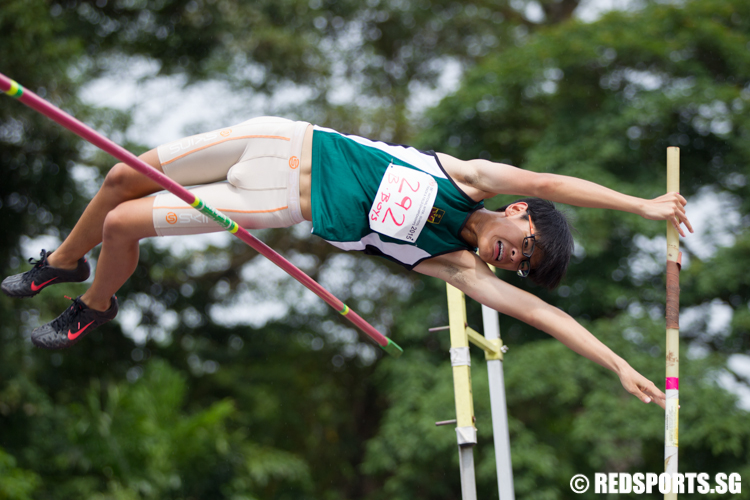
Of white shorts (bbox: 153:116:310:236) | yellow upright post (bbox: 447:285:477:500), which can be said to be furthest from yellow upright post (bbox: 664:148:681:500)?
white shorts (bbox: 153:116:310:236)

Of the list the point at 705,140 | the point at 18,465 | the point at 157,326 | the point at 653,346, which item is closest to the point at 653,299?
the point at 653,346

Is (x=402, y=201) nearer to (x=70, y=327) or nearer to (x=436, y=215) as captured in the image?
(x=436, y=215)

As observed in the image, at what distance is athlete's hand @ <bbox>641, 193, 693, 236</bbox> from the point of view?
219 cm

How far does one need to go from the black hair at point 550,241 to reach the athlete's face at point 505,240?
0.02 metres

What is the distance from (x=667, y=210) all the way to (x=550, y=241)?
40cm

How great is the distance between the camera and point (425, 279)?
8.70m

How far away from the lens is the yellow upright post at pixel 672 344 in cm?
239

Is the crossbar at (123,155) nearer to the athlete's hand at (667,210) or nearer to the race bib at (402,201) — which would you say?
the race bib at (402,201)

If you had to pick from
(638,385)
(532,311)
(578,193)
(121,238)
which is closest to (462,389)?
(532,311)

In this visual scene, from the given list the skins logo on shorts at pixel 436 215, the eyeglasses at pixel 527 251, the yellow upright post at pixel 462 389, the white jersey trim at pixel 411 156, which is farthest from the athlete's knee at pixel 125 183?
the yellow upright post at pixel 462 389

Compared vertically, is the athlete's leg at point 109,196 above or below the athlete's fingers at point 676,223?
above

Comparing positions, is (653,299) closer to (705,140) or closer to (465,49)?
(705,140)

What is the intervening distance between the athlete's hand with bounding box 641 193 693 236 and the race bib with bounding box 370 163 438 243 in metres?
0.66

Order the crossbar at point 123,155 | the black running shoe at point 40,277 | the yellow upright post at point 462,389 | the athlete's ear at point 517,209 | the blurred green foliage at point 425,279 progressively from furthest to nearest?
the blurred green foliage at point 425,279, the yellow upright post at point 462,389, the black running shoe at point 40,277, the athlete's ear at point 517,209, the crossbar at point 123,155
